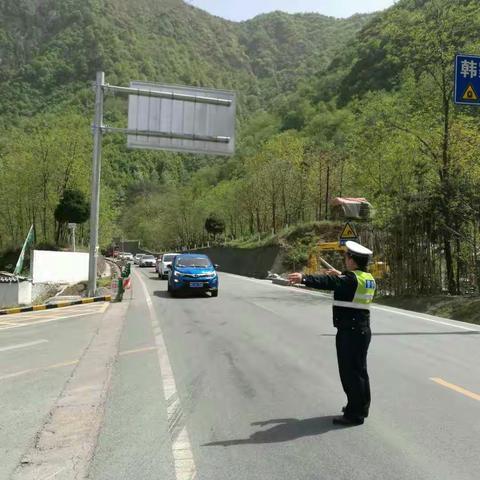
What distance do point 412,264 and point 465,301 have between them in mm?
3811

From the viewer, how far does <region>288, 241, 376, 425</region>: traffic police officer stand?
537cm

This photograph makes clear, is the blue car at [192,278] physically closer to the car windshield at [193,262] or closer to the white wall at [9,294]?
the car windshield at [193,262]

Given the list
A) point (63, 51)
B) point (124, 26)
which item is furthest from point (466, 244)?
point (124, 26)

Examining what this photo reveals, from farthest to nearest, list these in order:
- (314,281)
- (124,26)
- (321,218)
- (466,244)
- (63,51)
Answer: (124,26) → (63,51) → (321,218) → (466,244) → (314,281)

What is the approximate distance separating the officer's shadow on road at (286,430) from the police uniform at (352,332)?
198 mm

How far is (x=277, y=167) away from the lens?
52.9 meters

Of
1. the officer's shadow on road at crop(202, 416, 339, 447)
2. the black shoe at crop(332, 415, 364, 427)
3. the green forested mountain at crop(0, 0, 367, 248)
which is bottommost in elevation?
the officer's shadow on road at crop(202, 416, 339, 447)

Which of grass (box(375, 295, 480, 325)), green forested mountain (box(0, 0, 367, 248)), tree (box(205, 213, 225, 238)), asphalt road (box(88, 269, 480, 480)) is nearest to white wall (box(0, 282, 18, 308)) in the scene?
asphalt road (box(88, 269, 480, 480))

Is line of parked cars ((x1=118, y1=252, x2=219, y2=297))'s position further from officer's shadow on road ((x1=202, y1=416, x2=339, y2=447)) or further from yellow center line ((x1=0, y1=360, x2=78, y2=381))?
officer's shadow on road ((x1=202, y1=416, x2=339, y2=447))

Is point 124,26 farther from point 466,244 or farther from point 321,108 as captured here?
point 466,244

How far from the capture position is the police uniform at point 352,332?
17.6ft

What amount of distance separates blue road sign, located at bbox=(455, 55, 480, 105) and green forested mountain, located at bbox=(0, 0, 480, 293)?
6004mm

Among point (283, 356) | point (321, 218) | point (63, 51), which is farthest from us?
point (63, 51)

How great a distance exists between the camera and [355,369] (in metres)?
5.42
